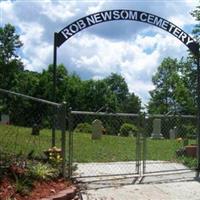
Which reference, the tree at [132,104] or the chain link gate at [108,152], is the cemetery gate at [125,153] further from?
the tree at [132,104]

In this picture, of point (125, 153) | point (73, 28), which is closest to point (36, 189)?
point (73, 28)

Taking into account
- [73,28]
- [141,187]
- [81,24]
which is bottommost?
[141,187]

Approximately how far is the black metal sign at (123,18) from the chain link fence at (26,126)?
2.41 metres

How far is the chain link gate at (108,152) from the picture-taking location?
12766 millimetres

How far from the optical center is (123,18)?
15.0m

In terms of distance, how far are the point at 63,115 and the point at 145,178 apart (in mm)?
2546

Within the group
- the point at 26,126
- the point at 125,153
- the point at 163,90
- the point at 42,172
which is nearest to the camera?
the point at 42,172

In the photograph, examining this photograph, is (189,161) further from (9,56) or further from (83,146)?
(9,56)

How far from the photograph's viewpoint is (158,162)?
1573 cm

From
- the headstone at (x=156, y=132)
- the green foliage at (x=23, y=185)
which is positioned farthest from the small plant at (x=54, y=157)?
the headstone at (x=156, y=132)

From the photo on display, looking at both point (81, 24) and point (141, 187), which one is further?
point (81, 24)

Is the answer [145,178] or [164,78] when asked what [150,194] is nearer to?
[145,178]

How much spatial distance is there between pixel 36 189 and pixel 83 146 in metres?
9.76

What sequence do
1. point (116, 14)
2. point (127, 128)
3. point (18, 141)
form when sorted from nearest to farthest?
point (18, 141), point (116, 14), point (127, 128)
